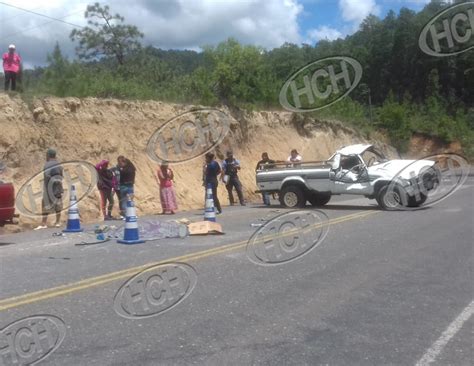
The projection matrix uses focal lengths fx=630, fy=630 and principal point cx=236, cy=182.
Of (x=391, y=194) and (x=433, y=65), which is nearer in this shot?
(x=391, y=194)

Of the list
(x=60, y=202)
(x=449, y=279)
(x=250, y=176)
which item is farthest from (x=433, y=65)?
(x=449, y=279)

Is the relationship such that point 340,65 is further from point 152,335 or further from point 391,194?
point 152,335

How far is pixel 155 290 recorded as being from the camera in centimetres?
758

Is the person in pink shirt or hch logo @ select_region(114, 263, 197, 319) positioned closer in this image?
hch logo @ select_region(114, 263, 197, 319)

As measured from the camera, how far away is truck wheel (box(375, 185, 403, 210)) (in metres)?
16.9

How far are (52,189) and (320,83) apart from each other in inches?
511

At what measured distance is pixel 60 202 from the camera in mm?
15625

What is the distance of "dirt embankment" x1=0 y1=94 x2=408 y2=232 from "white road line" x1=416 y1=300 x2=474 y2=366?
11350mm

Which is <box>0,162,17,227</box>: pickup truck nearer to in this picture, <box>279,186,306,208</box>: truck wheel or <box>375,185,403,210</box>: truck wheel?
<box>279,186,306,208</box>: truck wheel

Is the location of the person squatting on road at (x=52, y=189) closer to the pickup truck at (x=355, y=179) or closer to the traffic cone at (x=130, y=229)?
the traffic cone at (x=130, y=229)

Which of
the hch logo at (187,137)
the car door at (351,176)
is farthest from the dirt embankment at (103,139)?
the car door at (351,176)

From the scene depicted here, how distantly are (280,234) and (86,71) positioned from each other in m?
14.6

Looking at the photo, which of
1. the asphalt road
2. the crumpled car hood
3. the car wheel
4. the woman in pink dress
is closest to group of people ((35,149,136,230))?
the woman in pink dress

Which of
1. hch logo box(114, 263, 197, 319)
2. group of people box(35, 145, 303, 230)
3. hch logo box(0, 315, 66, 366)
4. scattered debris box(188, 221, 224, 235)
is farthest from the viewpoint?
group of people box(35, 145, 303, 230)
